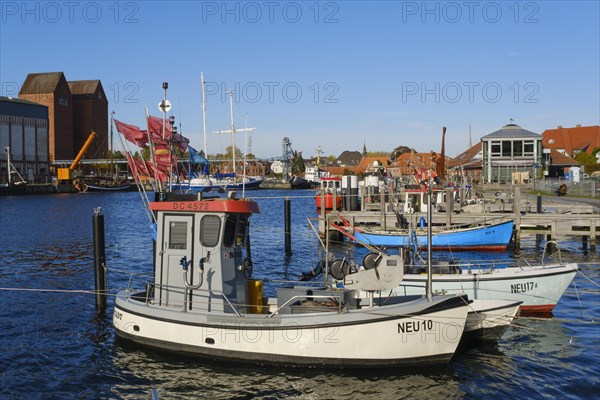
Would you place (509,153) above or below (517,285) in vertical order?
above

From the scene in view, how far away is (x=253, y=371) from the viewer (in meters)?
14.4

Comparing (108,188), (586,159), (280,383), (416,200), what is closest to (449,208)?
(416,200)

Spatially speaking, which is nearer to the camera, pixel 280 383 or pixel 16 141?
pixel 280 383

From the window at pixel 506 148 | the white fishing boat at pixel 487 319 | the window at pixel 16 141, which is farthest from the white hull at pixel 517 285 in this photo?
the window at pixel 16 141

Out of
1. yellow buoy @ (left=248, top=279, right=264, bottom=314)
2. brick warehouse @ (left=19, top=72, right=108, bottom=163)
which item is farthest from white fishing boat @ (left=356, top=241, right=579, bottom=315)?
brick warehouse @ (left=19, top=72, right=108, bottom=163)

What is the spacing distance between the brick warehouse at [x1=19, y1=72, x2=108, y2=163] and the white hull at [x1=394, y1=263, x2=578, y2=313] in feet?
508

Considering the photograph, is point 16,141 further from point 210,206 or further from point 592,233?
point 210,206

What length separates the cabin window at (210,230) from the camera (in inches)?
600

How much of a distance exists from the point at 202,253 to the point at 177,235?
0.86 meters

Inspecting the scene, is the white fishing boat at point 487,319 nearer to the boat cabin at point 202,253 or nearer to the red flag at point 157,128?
the boat cabin at point 202,253

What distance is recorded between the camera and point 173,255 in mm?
15688

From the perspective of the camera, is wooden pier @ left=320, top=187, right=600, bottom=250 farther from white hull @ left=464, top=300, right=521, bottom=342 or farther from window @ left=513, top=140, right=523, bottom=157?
window @ left=513, top=140, right=523, bottom=157

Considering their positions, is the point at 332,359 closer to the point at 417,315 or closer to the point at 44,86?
the point at 417,315

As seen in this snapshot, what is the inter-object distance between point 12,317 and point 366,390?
43.0 feet
